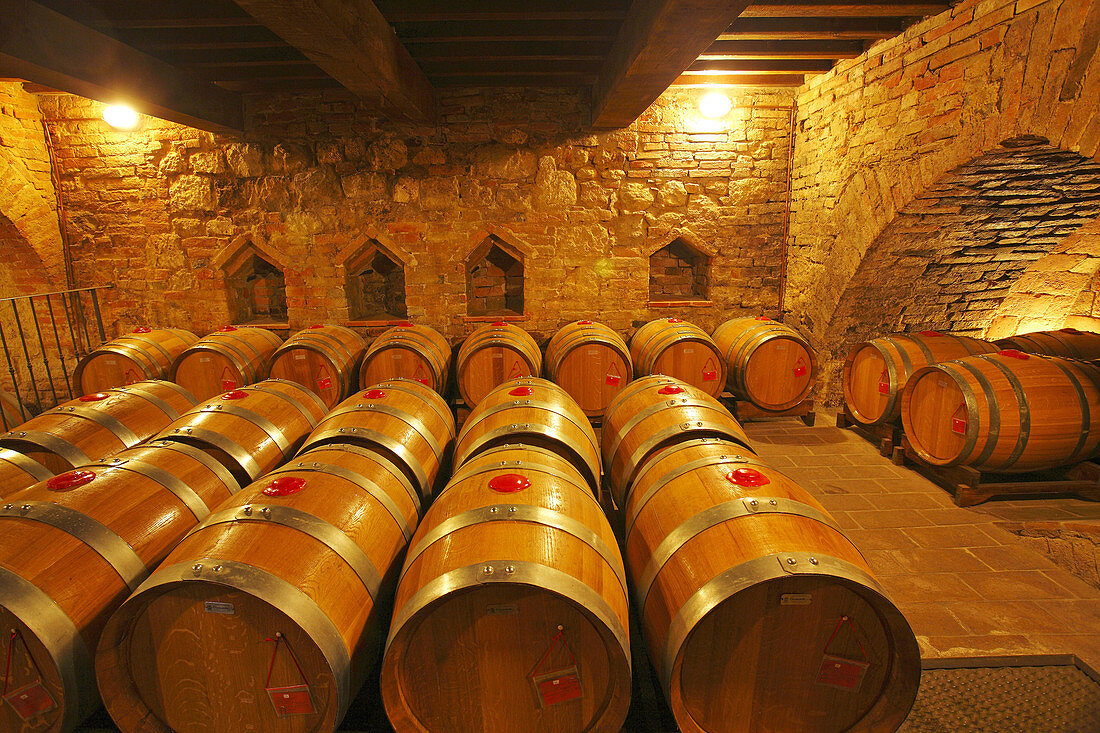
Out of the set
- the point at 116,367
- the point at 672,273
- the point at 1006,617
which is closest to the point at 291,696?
the point at 1006,617

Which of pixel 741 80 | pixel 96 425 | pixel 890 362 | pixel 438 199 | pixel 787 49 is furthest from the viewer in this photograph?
pixel 438 199

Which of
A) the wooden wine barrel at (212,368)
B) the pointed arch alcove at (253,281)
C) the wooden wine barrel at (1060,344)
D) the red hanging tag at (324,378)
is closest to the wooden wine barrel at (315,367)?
the red hanging tag at (324,378)

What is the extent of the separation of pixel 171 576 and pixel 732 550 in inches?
71.9

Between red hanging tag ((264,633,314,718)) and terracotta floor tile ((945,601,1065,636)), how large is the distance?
307cm

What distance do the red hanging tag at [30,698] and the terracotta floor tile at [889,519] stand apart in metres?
4.32

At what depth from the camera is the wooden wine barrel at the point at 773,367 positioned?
17.6 ft

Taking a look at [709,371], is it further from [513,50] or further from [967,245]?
[513,50]

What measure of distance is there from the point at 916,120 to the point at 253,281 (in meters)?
8.04

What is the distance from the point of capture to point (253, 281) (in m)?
7.60

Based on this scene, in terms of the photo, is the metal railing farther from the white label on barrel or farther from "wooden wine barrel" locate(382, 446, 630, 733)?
the white label on barrel

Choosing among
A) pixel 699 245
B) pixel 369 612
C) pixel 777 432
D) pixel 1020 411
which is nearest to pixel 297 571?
pixel 369 612

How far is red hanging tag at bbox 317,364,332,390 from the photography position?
5293 millimetres

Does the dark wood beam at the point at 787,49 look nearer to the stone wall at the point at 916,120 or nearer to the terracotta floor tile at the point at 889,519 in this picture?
the stone wall at the point at 916,120

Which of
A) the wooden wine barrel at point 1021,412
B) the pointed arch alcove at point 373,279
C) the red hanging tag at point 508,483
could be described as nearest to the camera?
the red hanging tag at point 508,483
